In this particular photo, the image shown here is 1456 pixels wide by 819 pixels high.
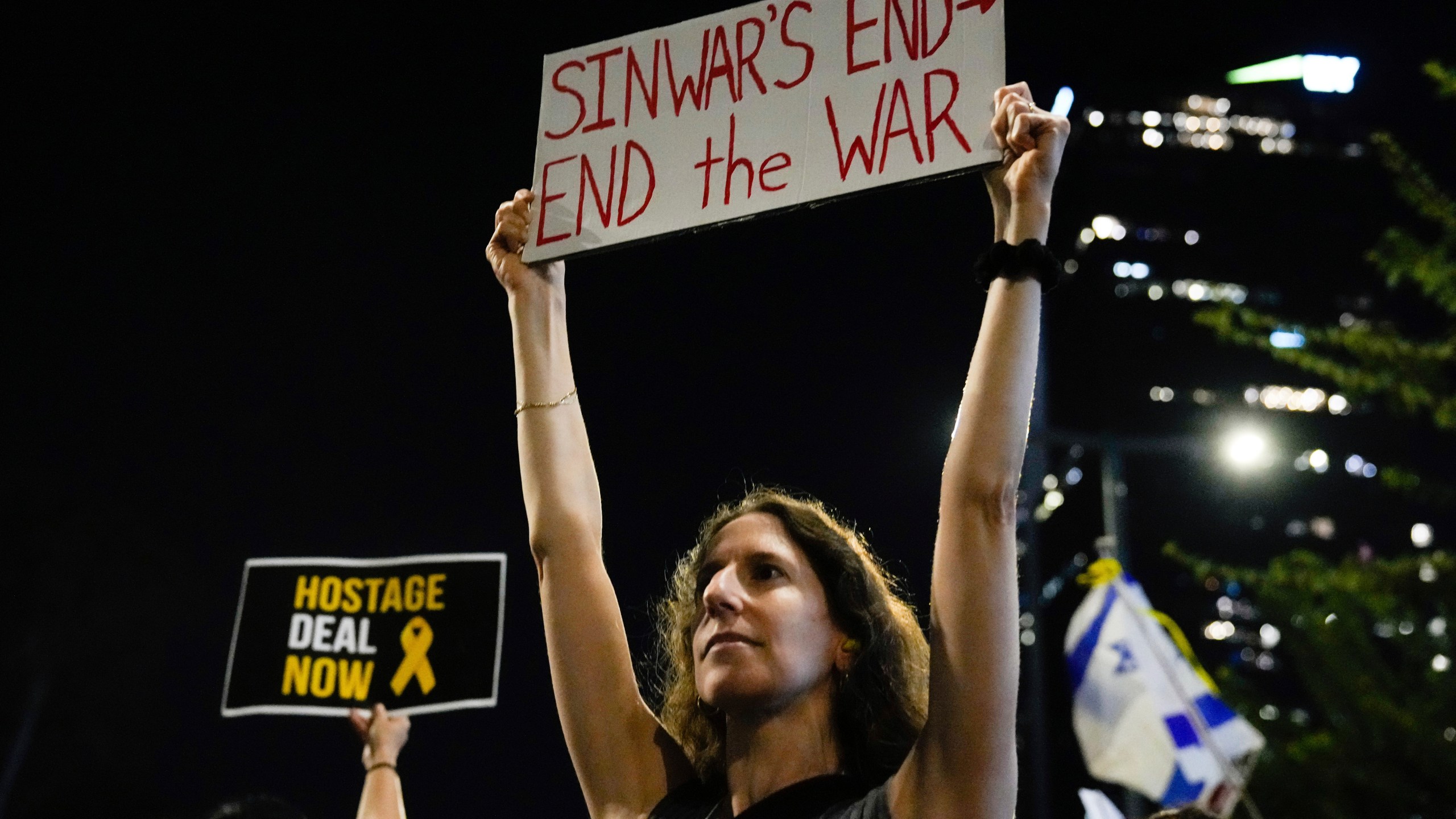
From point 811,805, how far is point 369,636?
3571 millimetres

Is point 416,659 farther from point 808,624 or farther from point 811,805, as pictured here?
point 811,805

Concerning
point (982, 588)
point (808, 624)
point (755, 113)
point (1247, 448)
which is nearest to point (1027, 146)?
point (755, 113)

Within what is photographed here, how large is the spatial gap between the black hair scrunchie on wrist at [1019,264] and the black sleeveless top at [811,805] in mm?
914

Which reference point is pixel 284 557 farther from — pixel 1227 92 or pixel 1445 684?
pixel 1227 92

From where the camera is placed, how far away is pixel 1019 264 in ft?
7.39

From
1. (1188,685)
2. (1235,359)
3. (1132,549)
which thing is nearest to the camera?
(1188,685)

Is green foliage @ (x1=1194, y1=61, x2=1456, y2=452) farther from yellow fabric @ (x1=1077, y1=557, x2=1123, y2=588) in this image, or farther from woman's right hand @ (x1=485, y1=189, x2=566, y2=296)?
woman's right hand @ (x1=485, y1=189, x2=566, y2=296)

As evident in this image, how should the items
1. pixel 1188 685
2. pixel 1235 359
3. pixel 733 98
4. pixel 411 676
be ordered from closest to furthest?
pixel 733 98, pixel 411 676, pixel 1188 685, pixel 1235 359

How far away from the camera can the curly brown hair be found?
2.54m

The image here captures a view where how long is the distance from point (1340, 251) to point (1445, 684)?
6378 centimetres

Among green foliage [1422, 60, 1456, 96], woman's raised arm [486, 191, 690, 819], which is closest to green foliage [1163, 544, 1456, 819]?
green foliage [1422, 60, 1456, 96]

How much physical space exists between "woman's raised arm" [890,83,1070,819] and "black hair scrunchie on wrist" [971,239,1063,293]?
0.02 meters

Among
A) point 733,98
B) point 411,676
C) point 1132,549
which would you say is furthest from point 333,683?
point 1132,549

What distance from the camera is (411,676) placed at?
17.6 feet
